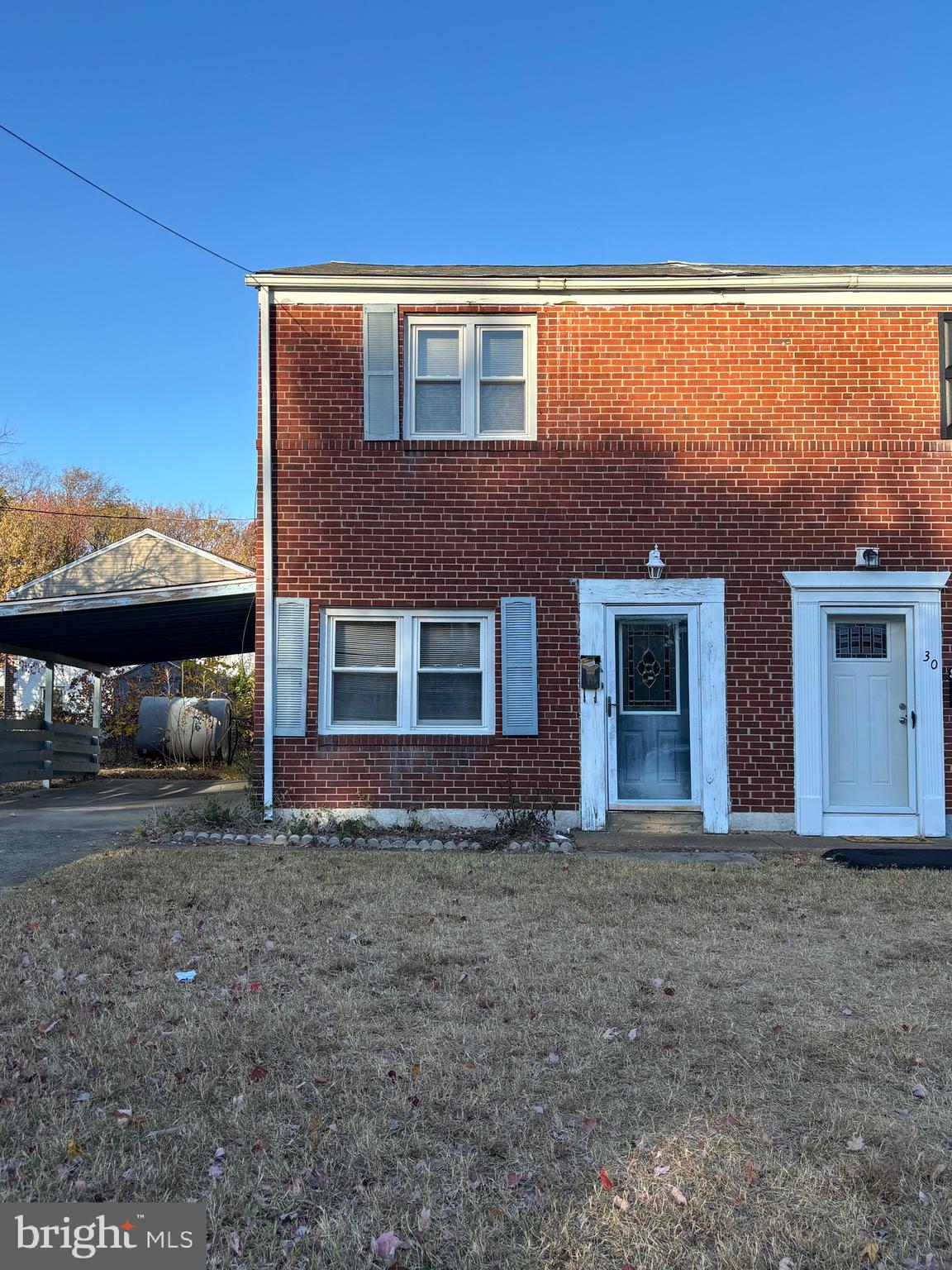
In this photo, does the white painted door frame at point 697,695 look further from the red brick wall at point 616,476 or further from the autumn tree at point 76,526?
the autumn tree at point 76,526

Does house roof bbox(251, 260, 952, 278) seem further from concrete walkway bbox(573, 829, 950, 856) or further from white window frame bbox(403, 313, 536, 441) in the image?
concrete walkway bbox(573, 829, 950, 856)

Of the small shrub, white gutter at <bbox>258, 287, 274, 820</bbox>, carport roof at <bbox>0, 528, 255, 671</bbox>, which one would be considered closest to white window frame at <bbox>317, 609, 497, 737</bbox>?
white gutter at <bbox>258, 287, 274, 820</bbox>

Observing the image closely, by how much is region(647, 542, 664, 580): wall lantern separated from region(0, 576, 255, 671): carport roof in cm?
455

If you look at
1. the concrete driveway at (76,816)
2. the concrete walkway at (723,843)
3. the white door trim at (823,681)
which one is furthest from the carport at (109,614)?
the white door trim at (823,681)

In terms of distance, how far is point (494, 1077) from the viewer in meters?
3.88

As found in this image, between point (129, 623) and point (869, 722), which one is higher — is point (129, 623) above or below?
above

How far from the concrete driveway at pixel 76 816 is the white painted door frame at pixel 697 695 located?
15.4 ft

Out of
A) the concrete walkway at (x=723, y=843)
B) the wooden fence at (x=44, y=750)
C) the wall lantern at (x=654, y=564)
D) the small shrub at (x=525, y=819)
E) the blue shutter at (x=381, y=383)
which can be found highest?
the blue shutter at (x=381, y=383)

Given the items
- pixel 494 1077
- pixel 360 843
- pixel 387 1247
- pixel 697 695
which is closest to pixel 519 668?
pixel 697 695

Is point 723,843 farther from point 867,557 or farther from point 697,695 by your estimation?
point 867,557

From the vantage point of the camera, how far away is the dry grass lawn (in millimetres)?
2861

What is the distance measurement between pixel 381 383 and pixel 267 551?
84.3 inches

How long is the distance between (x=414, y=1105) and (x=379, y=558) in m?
7.62

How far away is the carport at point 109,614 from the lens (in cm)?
1214
